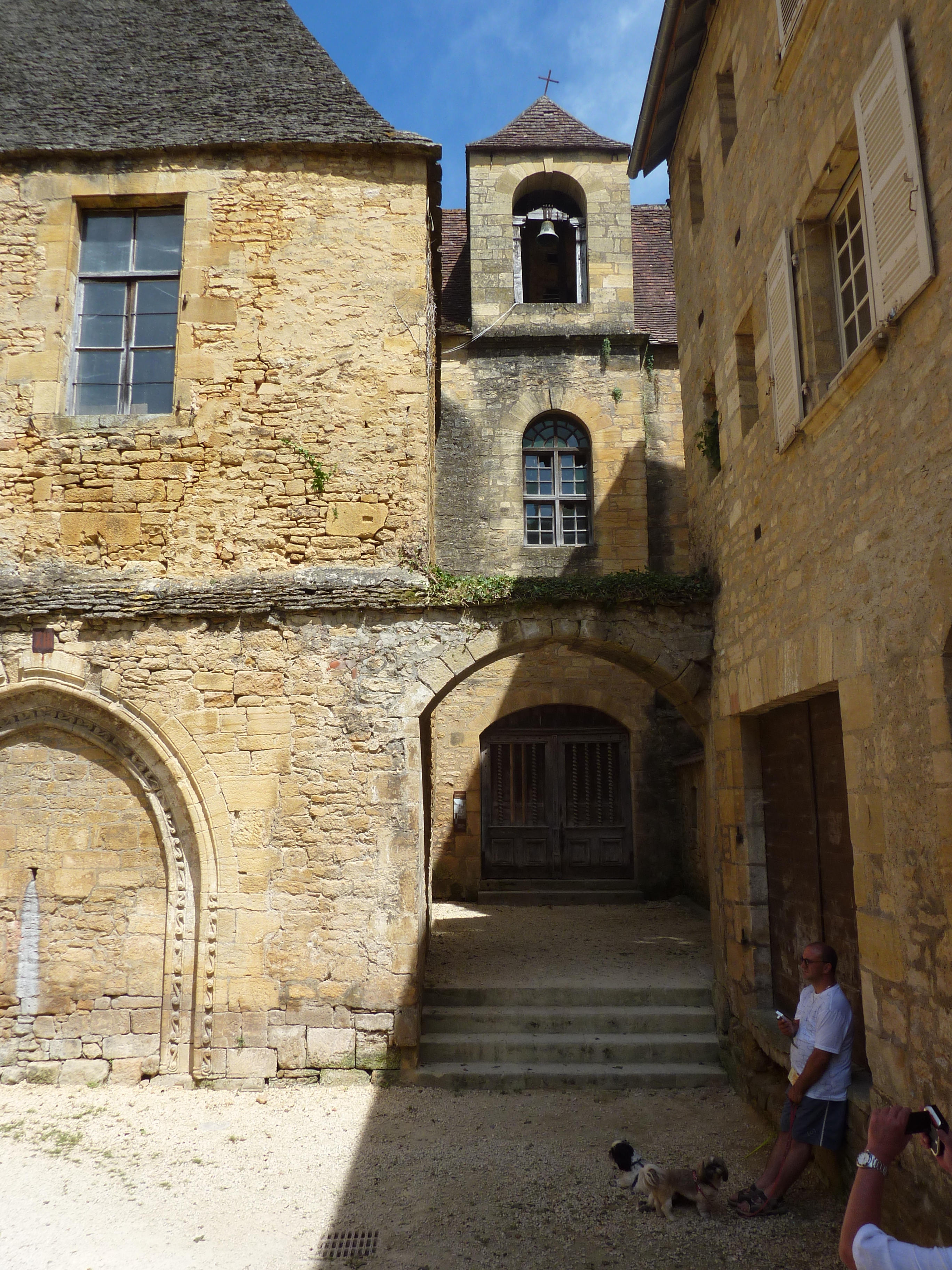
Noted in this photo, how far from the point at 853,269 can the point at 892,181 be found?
874mm

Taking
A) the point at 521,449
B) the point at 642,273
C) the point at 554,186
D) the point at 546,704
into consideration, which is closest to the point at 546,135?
the point at 554,186

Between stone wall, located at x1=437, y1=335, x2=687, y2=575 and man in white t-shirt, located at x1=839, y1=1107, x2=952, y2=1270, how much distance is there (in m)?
9.22

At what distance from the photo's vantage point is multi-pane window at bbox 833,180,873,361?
4359 millimetres

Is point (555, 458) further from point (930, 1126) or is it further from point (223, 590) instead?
point (930, 1126)

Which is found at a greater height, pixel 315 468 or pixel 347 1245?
pixel 315 468

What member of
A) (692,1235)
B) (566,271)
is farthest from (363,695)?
(566,271)

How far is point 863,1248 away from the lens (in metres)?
2.26

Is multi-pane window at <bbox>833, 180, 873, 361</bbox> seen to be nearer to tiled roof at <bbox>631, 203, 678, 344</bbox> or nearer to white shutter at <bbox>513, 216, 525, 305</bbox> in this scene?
tiled roof at <bbox>631, 203, 678, 344</bbox>

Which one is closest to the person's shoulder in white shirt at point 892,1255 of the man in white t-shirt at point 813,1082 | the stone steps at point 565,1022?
the man in white t-shirt at point 813,1082

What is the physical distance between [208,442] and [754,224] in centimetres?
425

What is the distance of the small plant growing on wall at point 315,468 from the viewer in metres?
6.58

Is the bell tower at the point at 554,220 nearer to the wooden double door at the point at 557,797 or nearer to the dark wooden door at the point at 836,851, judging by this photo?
the wooden double door at the point at 557,797

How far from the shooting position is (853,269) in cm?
449

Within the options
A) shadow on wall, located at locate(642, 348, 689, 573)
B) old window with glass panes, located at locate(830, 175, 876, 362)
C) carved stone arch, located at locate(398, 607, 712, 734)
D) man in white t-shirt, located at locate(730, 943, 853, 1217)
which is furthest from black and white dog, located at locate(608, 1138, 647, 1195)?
shadow on wall, located at locate(642, 348, 689, 573)
